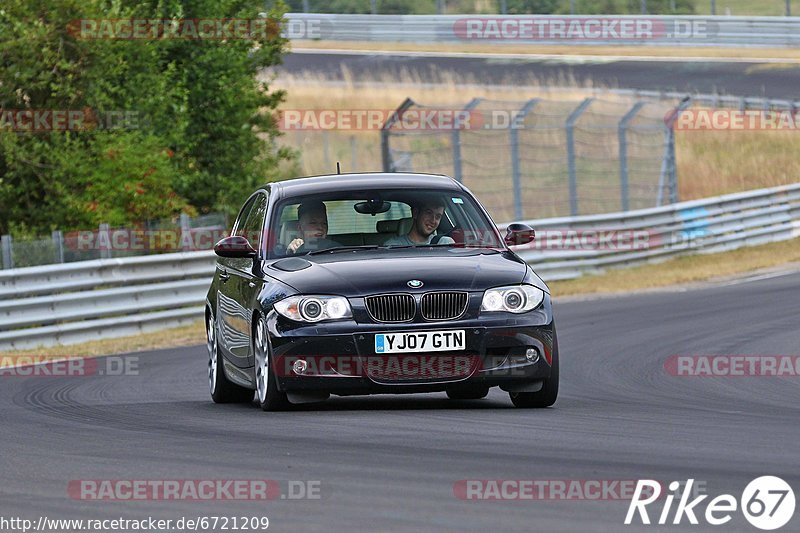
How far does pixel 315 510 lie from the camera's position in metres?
6.43

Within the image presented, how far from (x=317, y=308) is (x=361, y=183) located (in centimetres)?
157

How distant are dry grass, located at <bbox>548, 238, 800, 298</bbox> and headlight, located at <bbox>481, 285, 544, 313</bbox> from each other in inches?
562

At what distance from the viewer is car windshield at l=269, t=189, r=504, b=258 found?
10.8 meters

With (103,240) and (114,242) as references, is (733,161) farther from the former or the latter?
(103,240)

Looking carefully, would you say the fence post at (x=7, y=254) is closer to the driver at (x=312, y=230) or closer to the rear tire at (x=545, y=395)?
the driver at (x=312, y=230)

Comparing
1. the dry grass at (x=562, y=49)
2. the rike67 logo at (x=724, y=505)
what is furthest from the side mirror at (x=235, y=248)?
the dry grass at (x=562, y=49)

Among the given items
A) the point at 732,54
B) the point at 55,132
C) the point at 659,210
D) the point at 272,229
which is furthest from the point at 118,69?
the point at 732,54

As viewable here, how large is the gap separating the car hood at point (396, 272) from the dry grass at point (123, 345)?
8747 mm

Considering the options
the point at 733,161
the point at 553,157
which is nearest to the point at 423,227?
the point at 733,161

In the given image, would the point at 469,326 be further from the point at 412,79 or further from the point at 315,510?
the point at 412,79

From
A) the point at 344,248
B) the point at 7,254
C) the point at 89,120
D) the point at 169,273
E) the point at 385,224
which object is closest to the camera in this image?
the point at 344,248

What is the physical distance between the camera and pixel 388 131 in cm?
2691

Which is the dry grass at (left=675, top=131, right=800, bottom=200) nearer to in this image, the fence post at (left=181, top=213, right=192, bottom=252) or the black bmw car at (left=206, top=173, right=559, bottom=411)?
the fence post at (left=181, top=213, right=192, bottom=252)

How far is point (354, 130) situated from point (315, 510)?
3898 cm
